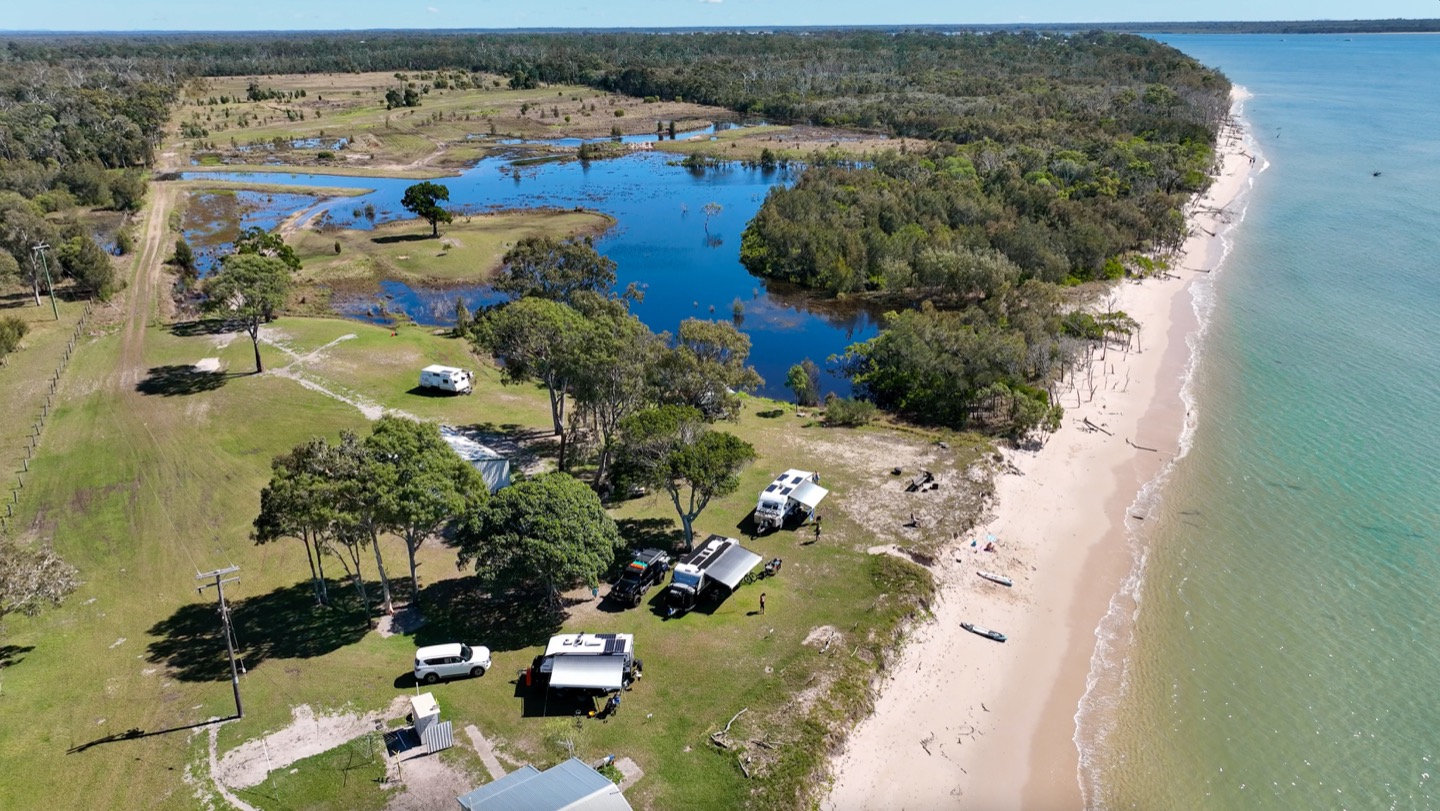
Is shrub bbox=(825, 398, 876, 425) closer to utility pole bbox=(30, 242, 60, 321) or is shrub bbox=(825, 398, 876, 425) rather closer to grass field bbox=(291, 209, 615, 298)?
grass field bbox=(291, 209, 615, 298)

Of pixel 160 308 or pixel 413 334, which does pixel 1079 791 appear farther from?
pixel 160 308

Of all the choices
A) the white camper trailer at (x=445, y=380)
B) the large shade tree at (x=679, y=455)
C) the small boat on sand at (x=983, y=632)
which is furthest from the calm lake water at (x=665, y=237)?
the small boat on sand at (x=983, y=632)

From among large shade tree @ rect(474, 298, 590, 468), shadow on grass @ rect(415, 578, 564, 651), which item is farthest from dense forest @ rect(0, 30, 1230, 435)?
shadow on grass @ rect(415, 578, 564, 651)

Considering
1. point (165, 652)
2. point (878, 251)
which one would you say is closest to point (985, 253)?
point (878, 251)

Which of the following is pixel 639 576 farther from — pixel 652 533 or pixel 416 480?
pixel 416 480

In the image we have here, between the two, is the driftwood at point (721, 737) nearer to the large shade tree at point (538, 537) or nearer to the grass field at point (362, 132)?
the large shade tree at point (538, 537)

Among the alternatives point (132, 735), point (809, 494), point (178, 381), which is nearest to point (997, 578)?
point (809, 494)
